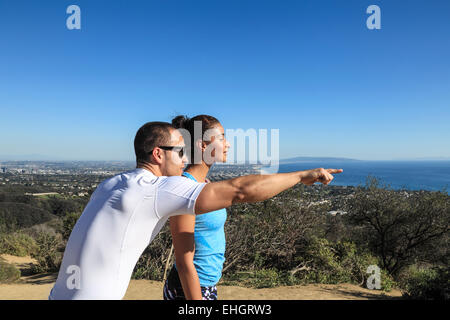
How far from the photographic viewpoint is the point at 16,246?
49.8 feet

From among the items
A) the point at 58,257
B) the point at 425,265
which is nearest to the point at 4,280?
the point at 58,257

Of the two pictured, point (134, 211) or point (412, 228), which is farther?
point (412, 228)

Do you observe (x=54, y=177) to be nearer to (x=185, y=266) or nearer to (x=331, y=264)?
(x=331, y=264)

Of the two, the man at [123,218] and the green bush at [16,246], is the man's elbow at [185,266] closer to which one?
the man at [123,218]

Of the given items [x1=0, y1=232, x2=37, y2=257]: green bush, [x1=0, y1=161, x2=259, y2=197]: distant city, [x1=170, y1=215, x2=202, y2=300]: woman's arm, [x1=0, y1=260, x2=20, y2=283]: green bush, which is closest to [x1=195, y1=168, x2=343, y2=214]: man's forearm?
[x1=170, y1=215, x2=202, y2=300]: woman's arm

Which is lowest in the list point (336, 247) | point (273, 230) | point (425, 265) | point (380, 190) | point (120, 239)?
point (425, 265)

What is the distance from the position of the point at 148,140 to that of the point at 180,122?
1.95ft

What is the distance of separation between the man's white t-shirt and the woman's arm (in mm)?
454

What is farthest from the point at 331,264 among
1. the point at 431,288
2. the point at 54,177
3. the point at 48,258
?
the point at 54,177

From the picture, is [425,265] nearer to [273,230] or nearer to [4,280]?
[273,230]

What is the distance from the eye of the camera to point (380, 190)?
14.1 m

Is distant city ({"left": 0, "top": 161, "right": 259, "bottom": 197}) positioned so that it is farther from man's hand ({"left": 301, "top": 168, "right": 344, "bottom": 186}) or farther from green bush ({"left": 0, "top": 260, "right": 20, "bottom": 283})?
man's hand ({"left": 301, "top": 168, "right": 344, "bottom": 186})

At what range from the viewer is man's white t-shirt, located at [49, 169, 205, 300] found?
1.11 m
